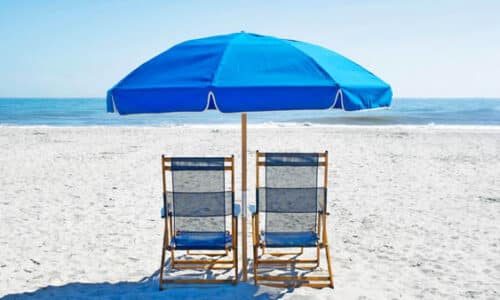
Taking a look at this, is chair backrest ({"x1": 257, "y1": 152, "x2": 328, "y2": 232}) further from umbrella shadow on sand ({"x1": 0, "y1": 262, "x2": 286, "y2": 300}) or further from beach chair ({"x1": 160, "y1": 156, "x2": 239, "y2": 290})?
umbrella shadow on sand ({"x1": 0, "y1": 262, "x2": 286, "y2": 300})

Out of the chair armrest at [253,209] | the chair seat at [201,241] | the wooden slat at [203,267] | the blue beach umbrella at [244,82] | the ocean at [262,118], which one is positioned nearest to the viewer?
the blue beach umbrella at [244,82]

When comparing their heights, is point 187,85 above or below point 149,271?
above

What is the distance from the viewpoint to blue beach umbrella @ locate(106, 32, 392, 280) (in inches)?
95.9

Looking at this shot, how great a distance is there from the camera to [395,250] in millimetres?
4312

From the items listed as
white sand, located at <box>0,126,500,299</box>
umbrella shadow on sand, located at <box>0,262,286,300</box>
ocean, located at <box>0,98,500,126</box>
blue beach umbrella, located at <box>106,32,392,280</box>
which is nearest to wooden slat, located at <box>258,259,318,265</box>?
white sand, located at <box>0,126,500,299</box>

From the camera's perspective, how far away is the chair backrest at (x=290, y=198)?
343cm

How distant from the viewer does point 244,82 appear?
248 centimetres

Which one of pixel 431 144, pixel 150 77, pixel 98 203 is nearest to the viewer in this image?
pixel 150 77

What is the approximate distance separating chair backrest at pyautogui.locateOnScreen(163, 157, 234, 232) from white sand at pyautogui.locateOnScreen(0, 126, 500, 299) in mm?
520

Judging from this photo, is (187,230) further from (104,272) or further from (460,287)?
(460,287)

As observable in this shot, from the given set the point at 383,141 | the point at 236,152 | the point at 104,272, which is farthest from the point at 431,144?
the point at 104,272

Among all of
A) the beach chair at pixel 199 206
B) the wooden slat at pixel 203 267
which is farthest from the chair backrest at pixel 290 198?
the wooden slat at pixel 203 267

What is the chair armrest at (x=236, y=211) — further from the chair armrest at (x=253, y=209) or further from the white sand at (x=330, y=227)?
the white sand at (x=330, y=227)

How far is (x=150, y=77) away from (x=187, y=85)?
0.36 meters
